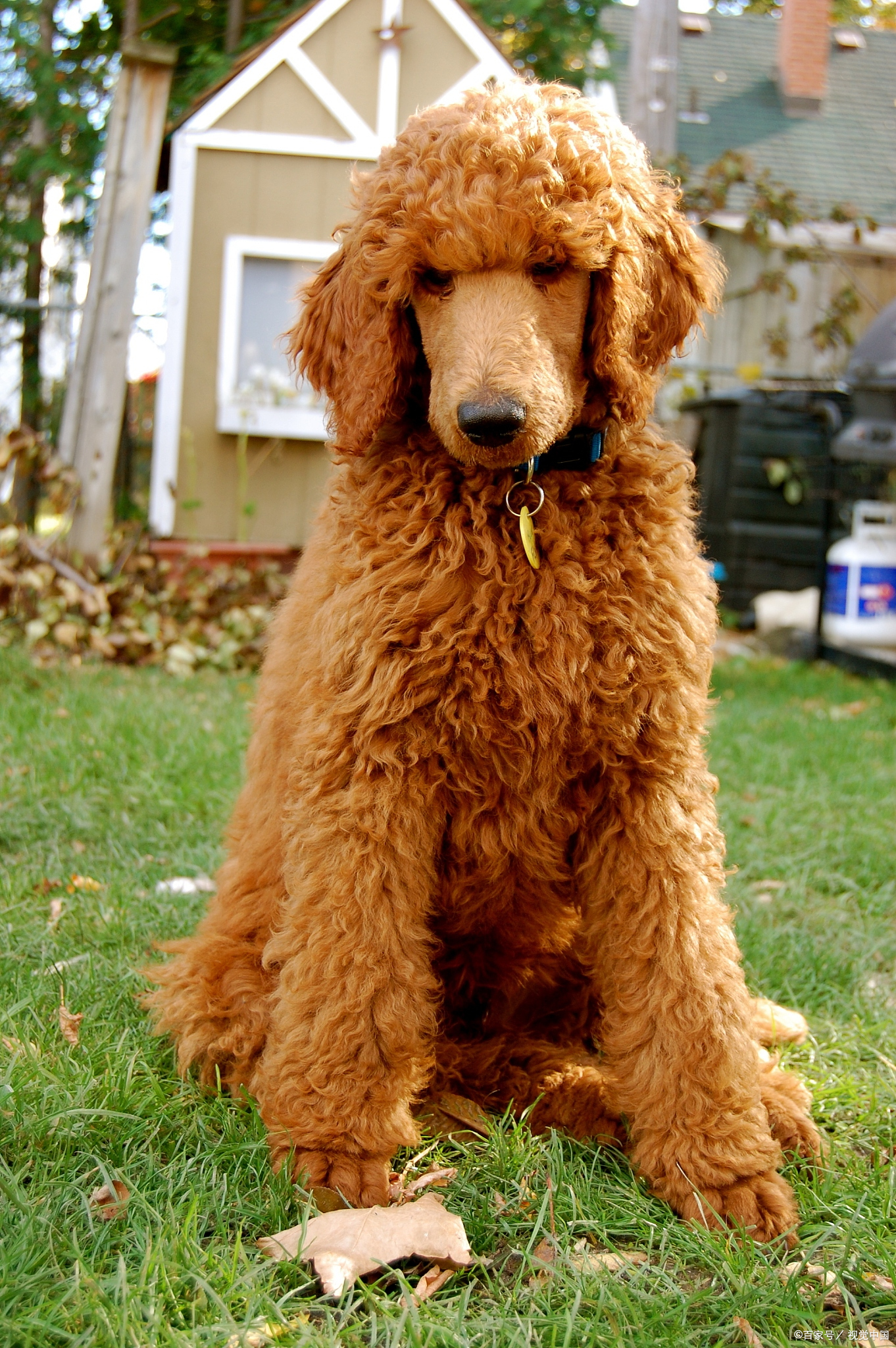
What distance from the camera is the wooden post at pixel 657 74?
27.0ft

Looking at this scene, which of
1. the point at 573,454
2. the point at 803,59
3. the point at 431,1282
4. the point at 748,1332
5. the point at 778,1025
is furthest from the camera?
the point at 803,59

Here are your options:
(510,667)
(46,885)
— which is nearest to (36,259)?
(46,885)

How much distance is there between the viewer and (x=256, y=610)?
6.69 metres

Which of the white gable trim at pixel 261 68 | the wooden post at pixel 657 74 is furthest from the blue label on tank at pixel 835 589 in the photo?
the white gable trim at pixel 261 68

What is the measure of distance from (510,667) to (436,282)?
0.68 metres

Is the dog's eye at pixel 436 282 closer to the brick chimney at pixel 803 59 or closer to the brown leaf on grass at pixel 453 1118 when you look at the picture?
the brown leaf on grass at pixel 453 1118

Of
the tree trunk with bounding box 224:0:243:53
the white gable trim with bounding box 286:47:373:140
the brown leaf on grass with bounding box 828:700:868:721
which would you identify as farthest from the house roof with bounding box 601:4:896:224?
the brown leaf on grass with bounding box 828:700:868:721

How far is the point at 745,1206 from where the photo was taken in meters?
1.87

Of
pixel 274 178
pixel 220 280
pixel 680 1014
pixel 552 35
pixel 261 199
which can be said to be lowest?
pixel 680 1014

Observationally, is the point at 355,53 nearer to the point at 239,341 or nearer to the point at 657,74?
the point at 239,341

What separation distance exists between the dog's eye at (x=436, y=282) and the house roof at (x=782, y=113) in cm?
1320

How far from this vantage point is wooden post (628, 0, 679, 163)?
8.23 m

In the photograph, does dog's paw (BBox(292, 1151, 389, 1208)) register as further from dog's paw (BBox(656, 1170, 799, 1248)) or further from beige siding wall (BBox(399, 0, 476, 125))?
beige siding wall (BBox(399, 0, 476, 125))

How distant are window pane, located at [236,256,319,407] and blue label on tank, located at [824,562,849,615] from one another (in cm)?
365
